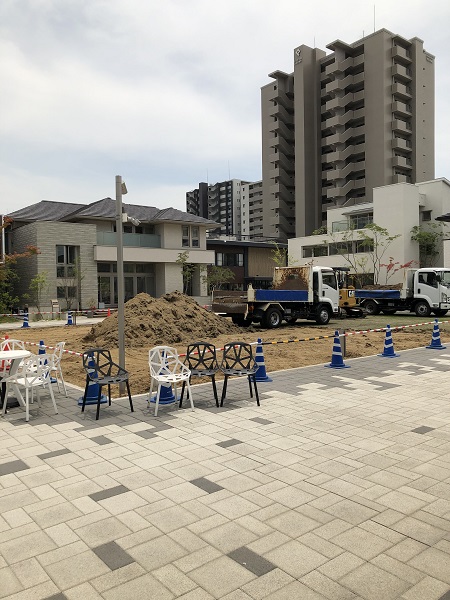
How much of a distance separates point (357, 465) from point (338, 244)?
151 ft

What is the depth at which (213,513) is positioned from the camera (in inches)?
166

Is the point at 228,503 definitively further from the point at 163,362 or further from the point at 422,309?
the point at 422,309

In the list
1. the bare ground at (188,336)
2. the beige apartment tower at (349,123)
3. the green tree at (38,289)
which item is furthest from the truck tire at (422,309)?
the beige apartment tower at (349,123)

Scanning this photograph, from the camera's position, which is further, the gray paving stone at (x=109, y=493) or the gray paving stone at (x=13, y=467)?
the gray paving stone at (x=13, y=467)

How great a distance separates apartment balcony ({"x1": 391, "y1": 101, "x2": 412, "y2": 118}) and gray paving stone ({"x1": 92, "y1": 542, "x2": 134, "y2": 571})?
67.3 m

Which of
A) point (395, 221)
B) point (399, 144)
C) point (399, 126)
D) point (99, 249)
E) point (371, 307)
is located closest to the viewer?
point (371, 307)

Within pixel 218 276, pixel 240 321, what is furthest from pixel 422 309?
pixel 218 276

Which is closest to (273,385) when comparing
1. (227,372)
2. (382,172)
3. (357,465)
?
(227,372)

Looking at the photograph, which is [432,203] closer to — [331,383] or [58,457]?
[331,383]

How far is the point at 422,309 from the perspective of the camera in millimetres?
27484

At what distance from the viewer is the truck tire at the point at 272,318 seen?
21.0 metres

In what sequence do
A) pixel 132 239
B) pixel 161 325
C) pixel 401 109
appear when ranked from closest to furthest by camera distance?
pixel 161 325
pixel 132 239
pixel 401 109

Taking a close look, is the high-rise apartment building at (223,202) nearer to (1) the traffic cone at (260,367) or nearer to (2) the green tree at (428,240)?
(2) the green tree at (428,240)

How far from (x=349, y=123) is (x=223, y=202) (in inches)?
2590
